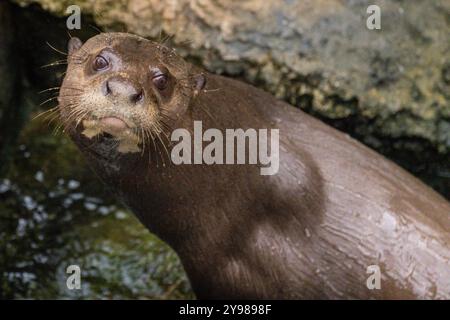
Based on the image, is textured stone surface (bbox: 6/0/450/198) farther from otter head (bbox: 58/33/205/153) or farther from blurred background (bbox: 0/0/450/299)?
otter head (bbox: 58/33/205/153)

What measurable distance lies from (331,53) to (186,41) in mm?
633

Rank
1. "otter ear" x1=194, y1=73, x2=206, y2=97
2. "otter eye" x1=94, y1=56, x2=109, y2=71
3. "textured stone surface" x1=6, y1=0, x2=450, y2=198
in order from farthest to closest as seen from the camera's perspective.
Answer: "textured stone surface" x1=6, y1=0, x2=450, y2=198 → "otter ear" x1=194, y1=73, x2=206, y2=97 → "otter eye" x1=94, y1=56, x2=109, y2=71

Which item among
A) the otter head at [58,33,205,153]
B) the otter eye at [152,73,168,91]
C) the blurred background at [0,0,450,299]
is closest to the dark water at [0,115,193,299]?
the blurred background at [0,0,450,299]

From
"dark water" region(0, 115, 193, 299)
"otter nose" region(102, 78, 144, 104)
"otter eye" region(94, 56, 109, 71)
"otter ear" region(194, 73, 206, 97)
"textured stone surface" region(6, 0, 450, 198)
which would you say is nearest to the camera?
"otter nose" region(102, 78, 144, 104)

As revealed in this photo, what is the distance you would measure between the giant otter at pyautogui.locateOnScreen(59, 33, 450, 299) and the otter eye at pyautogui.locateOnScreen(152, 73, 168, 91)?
167 millimetres

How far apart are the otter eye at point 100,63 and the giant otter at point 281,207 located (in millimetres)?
194

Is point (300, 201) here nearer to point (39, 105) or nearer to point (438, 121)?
point (438, 121)

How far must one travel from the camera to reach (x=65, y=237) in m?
5.38

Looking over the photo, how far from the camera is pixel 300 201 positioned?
4215 mm

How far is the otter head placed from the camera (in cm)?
361

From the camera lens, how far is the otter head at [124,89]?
361 cm

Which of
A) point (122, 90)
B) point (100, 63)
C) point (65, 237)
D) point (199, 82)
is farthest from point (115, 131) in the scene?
point (65, 237)

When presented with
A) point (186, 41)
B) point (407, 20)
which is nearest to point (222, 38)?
point (186, 41)
